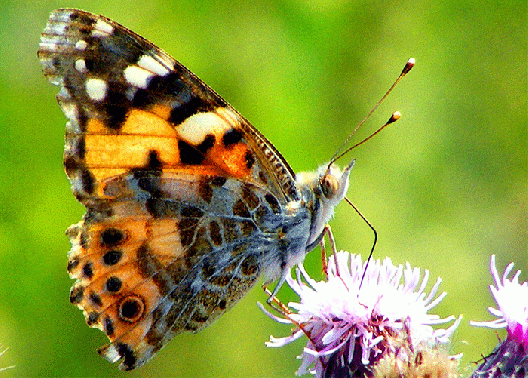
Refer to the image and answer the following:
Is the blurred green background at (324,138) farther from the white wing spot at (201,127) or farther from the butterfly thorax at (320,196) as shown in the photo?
the white wing spot at (201,127)

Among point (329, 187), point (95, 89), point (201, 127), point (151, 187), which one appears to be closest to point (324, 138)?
point (329, 187)

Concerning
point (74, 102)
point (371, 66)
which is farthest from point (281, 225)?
point (371, 66)

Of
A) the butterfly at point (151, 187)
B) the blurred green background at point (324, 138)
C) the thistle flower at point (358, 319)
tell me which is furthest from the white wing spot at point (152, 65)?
the blurred green background at point (324, 138)

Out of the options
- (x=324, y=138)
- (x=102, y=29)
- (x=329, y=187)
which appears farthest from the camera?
(x=324, y=138)

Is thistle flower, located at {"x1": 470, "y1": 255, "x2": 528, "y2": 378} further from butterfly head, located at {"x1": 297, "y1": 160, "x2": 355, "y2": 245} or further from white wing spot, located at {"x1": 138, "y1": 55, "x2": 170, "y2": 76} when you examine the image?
white wing spot, located at {"x1": 138, "y1": 55, "x2": 170, "y2": 76}

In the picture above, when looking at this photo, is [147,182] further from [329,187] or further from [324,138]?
[324,138]

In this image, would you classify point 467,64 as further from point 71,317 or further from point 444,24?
point 71,317
